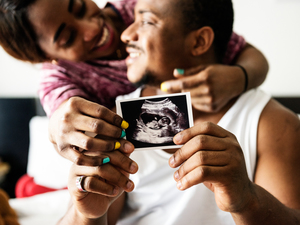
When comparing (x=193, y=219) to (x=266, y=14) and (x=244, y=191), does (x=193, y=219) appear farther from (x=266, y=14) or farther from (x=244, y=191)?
(x=266, y=14)

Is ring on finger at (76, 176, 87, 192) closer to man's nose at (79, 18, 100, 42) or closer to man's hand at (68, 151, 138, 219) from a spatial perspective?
man's hand at (68, 151, 138, 219)

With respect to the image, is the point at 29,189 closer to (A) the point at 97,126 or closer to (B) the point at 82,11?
(B) the point at 82,11

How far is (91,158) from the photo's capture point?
2.43 feet

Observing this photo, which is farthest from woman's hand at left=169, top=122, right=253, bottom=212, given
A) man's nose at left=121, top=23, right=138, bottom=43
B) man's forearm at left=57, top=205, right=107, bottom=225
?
man's nose at left=121, top=23, right=138, bottom=43

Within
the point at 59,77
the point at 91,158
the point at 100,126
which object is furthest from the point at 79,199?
the point at 59,77

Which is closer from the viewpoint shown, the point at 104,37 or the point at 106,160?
the point at 106,160

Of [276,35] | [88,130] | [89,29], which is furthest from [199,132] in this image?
[276,35]

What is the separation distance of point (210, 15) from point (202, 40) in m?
0.12

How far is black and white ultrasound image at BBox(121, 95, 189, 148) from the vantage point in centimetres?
79

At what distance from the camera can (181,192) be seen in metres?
1.13

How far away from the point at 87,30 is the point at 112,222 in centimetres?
95

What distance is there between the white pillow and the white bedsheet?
0.58 ft

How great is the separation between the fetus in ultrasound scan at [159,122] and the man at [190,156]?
0.06m

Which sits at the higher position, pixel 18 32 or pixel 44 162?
pixel 18 32
